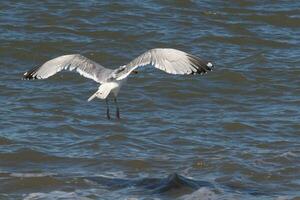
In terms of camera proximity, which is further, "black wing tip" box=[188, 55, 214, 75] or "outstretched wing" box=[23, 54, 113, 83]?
"outstretched wing" box=[23, 54, 113, 83]

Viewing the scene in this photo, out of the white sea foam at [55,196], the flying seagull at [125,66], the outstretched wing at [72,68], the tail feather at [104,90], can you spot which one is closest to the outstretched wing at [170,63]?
the flying seagull at [125,66]

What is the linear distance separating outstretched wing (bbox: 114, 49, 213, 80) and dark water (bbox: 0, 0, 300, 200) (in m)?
1.10

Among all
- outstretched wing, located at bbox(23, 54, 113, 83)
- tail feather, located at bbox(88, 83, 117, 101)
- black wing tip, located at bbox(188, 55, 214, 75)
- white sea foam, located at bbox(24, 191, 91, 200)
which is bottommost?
white sea foam, located at bbox(24, 191, 91, 200)

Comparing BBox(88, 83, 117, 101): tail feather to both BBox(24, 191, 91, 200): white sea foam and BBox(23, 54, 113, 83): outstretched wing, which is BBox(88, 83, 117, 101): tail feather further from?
BBox(24, 191, 91, 200): white sea foam

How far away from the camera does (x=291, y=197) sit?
8852 mm

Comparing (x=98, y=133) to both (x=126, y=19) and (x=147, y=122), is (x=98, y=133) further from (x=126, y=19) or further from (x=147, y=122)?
(x=126, y=19)

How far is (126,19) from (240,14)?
6.91ft

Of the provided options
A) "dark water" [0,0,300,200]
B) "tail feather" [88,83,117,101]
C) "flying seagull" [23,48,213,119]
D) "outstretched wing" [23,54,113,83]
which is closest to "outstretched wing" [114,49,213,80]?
"flying seagull" [23,48,213,119]

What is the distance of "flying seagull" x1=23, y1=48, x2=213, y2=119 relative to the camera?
29.7ft

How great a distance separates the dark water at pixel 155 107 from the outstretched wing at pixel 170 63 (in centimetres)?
110

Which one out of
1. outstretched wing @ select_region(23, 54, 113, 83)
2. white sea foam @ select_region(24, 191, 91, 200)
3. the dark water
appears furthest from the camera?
outstretched wing @ select_region(23, 54, 113, 83)

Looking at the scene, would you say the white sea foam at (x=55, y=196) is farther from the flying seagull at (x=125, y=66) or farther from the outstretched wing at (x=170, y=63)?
the outstretched wing at (x=170, y=63)

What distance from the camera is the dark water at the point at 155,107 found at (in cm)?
947

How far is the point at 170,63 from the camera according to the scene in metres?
9.16
